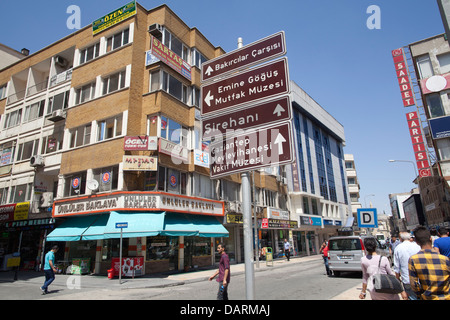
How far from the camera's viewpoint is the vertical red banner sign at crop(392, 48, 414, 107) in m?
28.2

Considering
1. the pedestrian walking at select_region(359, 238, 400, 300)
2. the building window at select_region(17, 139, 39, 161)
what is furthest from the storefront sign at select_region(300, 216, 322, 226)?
the pedestrian walking at select_region(359, 238, 400, 300)

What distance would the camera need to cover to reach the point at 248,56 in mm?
4258

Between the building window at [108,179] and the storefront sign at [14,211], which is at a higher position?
the building window at [108,179]

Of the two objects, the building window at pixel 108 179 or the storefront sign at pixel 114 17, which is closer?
the building window at pixel 108 179

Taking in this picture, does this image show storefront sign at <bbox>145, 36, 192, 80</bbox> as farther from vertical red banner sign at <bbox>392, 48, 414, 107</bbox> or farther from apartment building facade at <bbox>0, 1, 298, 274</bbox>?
vertical red banner sign at <bbox>392, 48, 414, 107</bbox>

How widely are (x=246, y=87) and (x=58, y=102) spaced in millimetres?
23333

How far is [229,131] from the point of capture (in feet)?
13.0

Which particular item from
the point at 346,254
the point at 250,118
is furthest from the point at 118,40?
the point at 250,118

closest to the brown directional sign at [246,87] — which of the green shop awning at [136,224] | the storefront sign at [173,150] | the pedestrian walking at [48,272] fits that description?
the pedestrian walking at [48,272]

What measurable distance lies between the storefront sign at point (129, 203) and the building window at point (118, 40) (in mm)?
10860

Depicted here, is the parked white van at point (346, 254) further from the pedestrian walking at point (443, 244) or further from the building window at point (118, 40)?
the building window at point (118, 40)

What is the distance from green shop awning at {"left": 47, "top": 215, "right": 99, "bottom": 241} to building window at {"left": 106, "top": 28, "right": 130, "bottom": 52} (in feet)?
39.5

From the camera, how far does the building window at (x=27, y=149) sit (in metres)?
23.3
